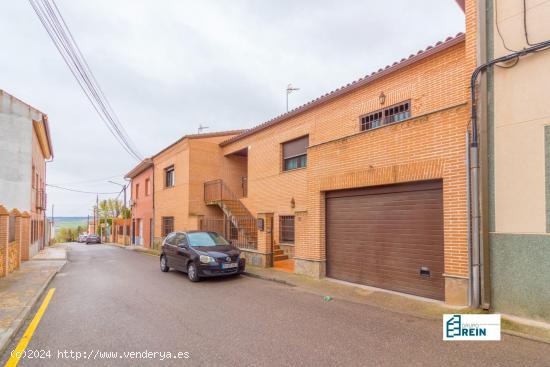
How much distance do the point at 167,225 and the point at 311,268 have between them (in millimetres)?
14368

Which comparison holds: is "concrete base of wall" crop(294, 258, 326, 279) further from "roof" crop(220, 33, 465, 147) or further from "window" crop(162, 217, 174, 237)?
"window" crop(162, 217, 174, 237)

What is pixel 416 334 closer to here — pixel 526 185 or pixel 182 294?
pixel 526 185

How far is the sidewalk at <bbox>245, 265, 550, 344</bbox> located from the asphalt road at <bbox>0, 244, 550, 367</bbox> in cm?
29

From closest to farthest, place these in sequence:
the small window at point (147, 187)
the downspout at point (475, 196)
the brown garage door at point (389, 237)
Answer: the downspout at point (475, 196) < the brown garage door at point (389, 237) < the small window at point (147, 187)

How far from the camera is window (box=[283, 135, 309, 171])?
43.2 ft

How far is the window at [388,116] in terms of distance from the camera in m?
9.47

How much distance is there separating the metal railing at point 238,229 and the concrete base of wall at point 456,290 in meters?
8.02

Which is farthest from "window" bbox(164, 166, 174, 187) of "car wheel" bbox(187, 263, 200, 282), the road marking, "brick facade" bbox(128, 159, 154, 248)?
the road marking

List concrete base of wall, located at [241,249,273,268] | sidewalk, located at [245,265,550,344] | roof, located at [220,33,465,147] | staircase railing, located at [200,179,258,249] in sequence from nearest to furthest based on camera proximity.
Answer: sidewalk, located at [245,265,550,344]
roof, located at [220,33,465,147]
concrete base of wall, located at [241,249,273,268]
staircase railing, located at [200,179,258,249]

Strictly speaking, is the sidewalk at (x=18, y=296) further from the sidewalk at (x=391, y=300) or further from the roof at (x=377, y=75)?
the roof at (x=377, y=75)

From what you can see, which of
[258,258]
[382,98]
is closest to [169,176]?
[258,258]

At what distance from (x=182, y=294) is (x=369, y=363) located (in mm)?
5252

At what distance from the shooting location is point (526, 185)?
17.4 ft

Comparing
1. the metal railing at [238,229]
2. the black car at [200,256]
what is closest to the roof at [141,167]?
the metal railing at [238,229]
